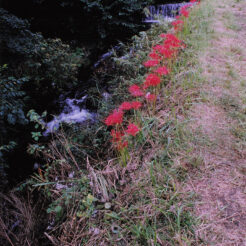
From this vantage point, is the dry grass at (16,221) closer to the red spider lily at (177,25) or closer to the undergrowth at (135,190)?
the undergrowth at (135,190)

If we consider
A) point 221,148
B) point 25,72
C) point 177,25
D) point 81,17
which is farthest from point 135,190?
point 81,17

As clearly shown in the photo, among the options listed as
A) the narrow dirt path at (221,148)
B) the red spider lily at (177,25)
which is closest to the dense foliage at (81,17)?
the red spider lily at (177,25)

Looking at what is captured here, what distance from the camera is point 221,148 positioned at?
2088 millimetres

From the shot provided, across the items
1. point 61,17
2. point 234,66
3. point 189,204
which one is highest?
point 61,17

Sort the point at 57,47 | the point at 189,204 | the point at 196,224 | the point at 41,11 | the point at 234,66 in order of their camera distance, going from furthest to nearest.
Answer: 1. the point at 41,11
2. the point at 57,47
3. the point at 234,66
4. the point at 189,204
5. the point at 196,224

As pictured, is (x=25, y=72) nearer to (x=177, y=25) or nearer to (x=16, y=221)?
(x=16, y=221)

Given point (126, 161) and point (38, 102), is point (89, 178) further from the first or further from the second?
point (38, 102)

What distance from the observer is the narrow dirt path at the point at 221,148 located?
4.94 feet

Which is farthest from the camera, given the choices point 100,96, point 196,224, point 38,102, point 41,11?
point 41,11

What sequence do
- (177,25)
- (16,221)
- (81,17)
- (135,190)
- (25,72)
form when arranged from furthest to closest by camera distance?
(81,17), (25,72), (177,25), (16,221), (135,190)

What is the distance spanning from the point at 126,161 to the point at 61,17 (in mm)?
5127

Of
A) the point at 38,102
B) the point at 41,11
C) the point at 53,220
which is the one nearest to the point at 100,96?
the point at 38,102

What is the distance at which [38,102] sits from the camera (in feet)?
14.9

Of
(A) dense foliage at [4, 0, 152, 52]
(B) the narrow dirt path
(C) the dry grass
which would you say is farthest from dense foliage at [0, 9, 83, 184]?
(B) the narrow dirt path
